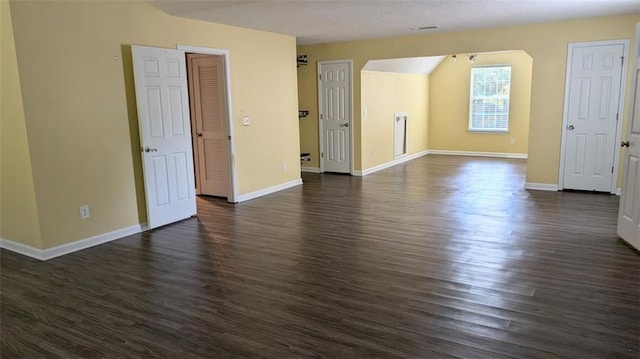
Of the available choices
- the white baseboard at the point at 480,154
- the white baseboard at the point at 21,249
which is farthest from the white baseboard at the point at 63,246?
the white baseboard at the point at 480,154

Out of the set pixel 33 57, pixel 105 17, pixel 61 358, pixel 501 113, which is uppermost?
pixel 105 17

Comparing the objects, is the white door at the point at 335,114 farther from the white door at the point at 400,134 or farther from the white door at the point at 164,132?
the white door at the point at 164,132

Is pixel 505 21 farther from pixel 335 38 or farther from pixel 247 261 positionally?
pixel 247 261

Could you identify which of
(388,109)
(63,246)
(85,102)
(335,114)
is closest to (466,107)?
(388,109)

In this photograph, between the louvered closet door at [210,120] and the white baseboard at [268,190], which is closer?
the louvered closet door at [210,120]

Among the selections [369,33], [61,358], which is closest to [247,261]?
[61,358]

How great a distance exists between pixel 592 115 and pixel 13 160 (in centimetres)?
682

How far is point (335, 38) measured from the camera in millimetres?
7289

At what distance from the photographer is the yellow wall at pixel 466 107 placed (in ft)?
31.4

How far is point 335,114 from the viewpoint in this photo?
8141 mm

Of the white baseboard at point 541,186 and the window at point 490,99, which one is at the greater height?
the window at point 490,99

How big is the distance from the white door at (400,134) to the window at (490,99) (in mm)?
1806

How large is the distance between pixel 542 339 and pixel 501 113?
8.26 meters

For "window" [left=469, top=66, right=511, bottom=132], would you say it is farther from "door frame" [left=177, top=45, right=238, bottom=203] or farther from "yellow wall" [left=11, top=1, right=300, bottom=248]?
"yellow wall" [left=11, top=1, right=300, bottom=248]
